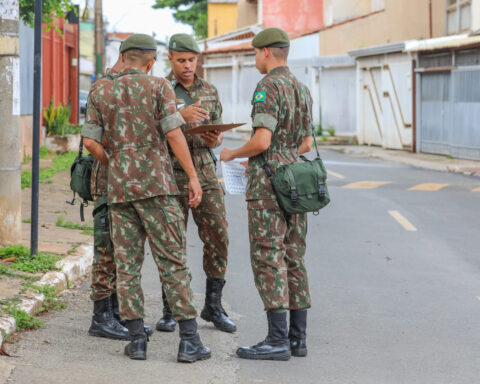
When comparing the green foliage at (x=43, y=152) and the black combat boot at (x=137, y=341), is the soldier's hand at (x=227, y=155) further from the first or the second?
the green foliage at (x=43, y=152)

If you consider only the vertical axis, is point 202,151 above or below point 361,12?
below

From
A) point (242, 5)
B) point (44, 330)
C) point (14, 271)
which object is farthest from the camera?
point (242, 5)

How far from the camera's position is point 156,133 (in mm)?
5414

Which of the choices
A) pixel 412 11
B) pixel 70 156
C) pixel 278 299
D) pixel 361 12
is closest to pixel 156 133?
pixel 278 299

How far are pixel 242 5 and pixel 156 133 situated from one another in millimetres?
48893

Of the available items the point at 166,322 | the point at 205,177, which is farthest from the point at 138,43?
the point at 166,322

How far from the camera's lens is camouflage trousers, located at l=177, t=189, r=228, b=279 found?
6184 millimetres

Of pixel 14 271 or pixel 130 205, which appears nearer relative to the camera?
pixel 130 205

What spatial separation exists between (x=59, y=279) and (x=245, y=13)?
155 ft

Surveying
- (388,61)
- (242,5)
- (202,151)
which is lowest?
(202,151)

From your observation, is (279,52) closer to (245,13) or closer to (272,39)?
(272,39)

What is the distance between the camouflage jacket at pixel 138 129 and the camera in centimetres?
537

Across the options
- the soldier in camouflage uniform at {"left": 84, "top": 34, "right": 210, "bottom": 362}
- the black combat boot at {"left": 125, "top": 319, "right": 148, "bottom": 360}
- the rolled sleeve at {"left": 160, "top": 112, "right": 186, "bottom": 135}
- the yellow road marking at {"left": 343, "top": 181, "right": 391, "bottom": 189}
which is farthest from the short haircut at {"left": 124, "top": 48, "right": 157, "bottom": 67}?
the yellow road marking at {"left": 343, "top": 181, "right": 391, "bottom": 189}

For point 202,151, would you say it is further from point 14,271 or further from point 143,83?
point 14,271
